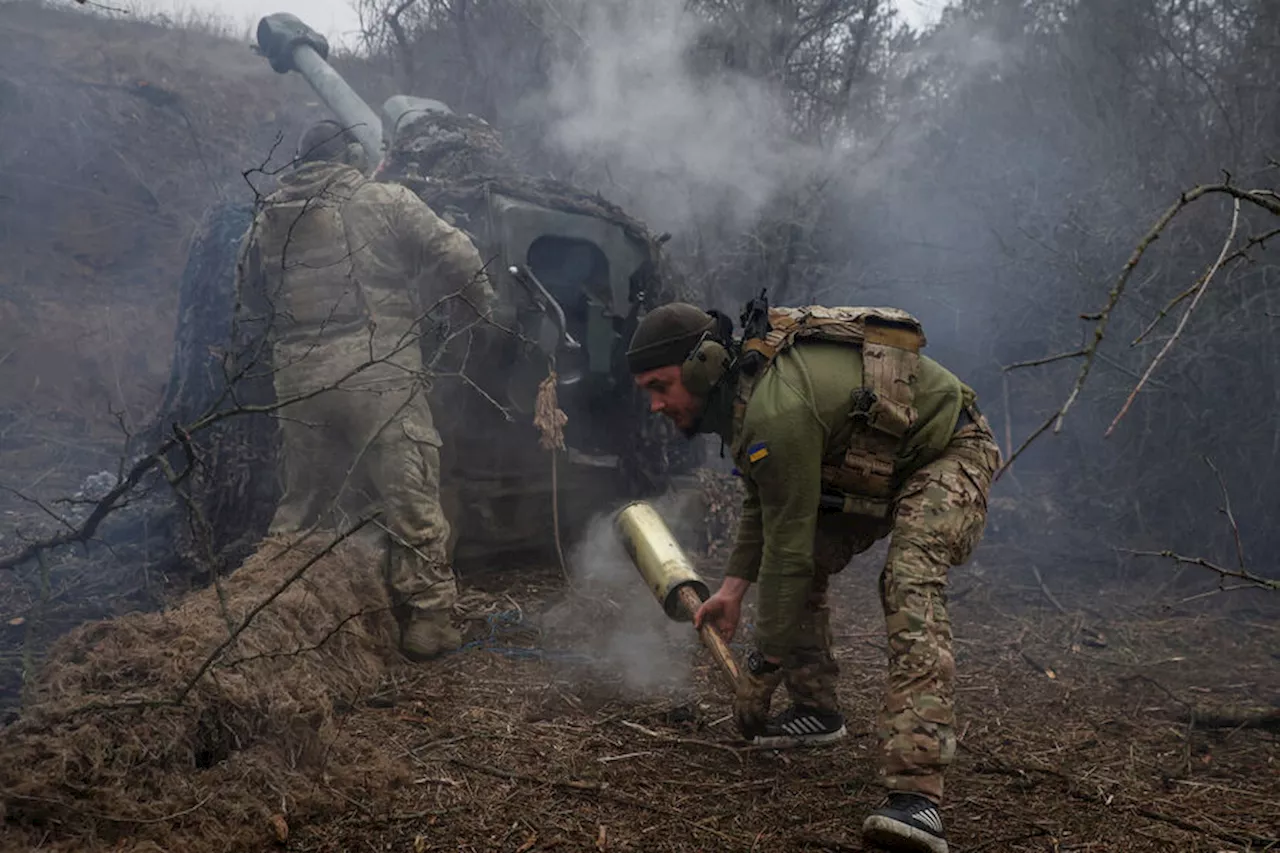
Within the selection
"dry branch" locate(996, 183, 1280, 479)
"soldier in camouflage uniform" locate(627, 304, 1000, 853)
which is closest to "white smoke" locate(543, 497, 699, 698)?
"soldier in camouflage uniform" locate(627, 304, 1000, 853)

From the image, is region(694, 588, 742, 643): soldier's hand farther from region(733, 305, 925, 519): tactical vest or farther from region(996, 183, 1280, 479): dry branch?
region(996, 183, 1280, 479): dry branch

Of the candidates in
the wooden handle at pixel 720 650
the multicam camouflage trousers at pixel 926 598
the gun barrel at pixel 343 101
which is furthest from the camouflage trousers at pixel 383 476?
the gun barrel at pixel 343 101

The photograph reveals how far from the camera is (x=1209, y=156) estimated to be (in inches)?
256

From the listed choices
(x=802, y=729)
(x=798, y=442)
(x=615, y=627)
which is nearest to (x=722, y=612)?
(x=802, y=729)

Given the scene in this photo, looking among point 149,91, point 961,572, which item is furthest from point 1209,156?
point 149,91

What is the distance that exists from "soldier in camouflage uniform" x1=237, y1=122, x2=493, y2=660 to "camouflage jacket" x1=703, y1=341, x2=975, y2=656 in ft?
6.93

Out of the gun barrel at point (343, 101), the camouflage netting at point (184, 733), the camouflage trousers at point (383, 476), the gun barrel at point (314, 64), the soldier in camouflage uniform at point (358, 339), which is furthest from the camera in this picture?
the gun barrel at point (314, 64)

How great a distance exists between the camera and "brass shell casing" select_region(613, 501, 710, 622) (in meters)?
3.78

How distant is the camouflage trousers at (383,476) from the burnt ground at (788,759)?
1.42ft

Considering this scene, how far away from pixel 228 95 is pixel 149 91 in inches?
50.5

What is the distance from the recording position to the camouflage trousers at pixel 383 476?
14.1ft

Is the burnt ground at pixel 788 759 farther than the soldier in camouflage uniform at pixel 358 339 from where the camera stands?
No

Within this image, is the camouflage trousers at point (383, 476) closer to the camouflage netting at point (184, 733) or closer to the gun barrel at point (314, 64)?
the camouflage netting at point (184, 733)

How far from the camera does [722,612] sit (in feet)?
10.5
